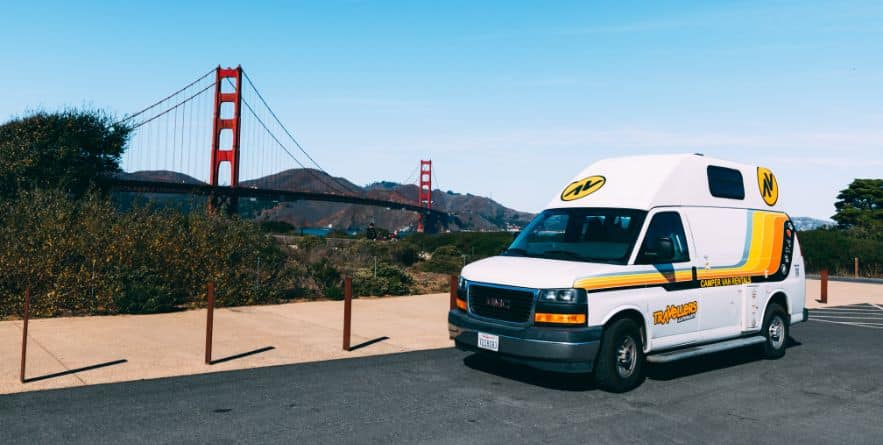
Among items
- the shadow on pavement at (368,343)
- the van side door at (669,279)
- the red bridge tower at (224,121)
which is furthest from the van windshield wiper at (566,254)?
the red bridge tower at (224,121)

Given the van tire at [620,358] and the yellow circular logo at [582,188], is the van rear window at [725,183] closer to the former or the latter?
the yellow circular logo at [582,188]

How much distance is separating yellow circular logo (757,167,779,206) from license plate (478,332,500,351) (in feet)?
16.2

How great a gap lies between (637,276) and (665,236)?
897 mm

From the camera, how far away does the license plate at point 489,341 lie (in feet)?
25.0

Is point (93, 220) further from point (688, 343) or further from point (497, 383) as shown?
point (688, 343)

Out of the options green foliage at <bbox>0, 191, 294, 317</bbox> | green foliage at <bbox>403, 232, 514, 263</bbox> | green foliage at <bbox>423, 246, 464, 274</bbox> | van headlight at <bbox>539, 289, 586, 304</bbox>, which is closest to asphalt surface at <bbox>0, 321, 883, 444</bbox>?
van headlight at <bbox>539, 289, 586, 304</bbox>

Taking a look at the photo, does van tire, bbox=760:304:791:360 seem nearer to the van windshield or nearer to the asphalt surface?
the asphalt surface

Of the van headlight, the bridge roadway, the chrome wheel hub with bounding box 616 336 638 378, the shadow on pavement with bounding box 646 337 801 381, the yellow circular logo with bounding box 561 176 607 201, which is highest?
the bridge roadway

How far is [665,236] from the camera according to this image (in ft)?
27.6

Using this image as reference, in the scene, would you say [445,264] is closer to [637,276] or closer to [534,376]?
[534,376]

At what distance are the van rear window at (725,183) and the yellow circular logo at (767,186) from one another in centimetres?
56

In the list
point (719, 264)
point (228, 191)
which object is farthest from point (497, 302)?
point (228, 191)

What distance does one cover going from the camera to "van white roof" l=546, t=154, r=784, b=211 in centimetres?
852

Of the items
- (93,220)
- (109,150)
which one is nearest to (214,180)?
(109,150)
